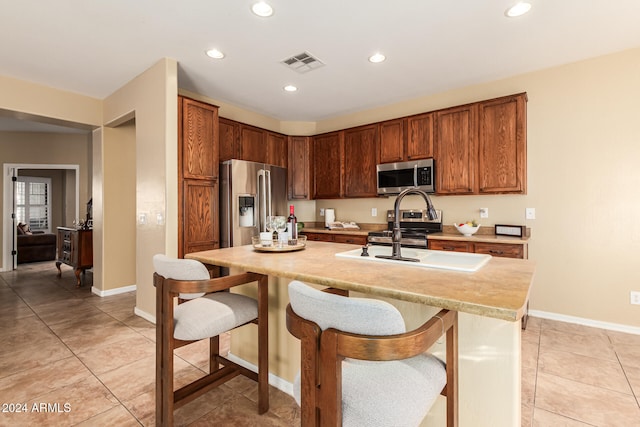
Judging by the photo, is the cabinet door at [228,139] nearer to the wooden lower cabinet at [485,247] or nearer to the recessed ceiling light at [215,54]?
the recessed ceiling light at [215,54]

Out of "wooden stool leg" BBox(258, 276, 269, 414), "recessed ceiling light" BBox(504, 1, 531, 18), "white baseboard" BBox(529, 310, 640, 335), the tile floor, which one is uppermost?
Answer: "recessed ceiling light" BBox(504, 1, 531, 18)

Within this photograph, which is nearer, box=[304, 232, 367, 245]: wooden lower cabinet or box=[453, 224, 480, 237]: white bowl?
box=[453, 224, 480, 237]: white bowl

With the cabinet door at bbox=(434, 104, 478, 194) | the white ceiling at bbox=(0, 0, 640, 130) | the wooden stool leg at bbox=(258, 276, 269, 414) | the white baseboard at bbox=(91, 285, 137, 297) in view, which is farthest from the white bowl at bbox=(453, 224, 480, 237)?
the white baseboard at bbox=(91, 285, 137, 297)

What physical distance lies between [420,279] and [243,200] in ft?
9.11

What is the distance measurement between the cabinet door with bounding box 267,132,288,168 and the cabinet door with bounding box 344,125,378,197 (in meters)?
1.01

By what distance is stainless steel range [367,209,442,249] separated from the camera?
323 centimetres

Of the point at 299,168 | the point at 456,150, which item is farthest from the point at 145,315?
the point at 456,150

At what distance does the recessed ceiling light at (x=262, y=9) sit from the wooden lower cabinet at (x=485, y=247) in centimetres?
268

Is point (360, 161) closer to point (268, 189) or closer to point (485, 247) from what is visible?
point (268, 189)

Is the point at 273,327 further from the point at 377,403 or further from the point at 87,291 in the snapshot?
the point at 87,291

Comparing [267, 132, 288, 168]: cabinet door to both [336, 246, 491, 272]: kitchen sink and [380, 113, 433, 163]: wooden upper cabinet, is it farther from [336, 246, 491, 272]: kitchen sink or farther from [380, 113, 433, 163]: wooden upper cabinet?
[336, 246, 491, 272]: kitchen sink

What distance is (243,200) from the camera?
142 inches

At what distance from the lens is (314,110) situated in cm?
458

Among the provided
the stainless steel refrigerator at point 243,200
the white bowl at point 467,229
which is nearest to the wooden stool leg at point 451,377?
the white bowl at point 467,229
